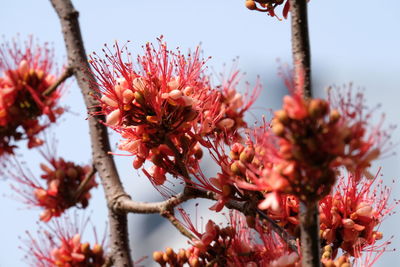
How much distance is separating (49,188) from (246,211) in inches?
79.1

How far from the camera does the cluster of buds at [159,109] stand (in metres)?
1.85

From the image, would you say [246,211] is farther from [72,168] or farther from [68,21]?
[72,168]

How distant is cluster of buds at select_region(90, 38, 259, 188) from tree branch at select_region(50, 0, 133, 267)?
0.61 feet

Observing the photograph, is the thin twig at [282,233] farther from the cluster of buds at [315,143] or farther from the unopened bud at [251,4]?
the unopened bud at [251,4]

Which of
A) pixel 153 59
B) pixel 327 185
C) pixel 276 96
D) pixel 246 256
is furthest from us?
pixel 276 96

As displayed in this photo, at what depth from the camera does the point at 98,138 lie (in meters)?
2.51

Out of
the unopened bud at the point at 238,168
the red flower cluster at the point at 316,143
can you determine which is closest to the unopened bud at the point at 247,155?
the unopened bud at the point at 238,168

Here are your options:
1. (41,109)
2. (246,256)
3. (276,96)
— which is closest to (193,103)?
(246,256)

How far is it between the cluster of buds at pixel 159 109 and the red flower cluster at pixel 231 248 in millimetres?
224

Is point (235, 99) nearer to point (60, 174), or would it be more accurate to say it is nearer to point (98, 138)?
point (98, 138)

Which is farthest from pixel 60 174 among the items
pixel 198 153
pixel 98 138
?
pixel 198 153

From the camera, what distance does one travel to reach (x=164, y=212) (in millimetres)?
1890

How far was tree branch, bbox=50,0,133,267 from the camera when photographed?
2.29m

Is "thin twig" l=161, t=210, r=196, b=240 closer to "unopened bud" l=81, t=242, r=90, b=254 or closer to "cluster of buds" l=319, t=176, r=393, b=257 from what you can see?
"cluster of buds" l=319, t=176, r=393, b=257
